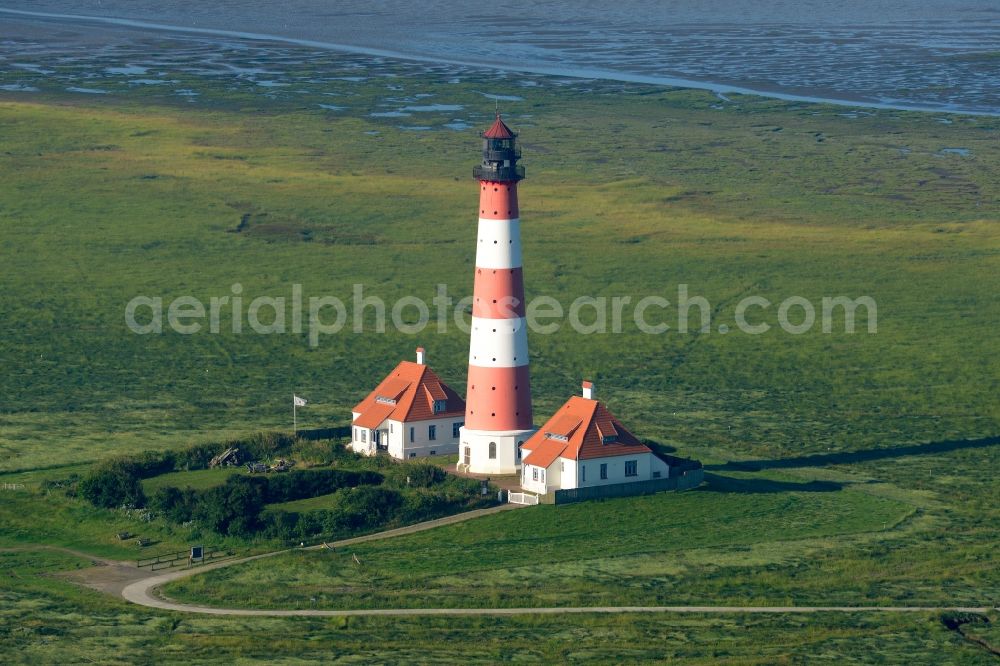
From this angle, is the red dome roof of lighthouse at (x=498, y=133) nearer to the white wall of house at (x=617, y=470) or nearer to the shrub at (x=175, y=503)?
the white wall of house at (x=617, y=470)

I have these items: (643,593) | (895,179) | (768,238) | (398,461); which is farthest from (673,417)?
(895,179)

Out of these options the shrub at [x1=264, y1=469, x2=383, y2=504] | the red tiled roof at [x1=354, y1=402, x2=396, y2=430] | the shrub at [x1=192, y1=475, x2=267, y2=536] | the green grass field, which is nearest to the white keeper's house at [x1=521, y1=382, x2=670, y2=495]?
the green grass field

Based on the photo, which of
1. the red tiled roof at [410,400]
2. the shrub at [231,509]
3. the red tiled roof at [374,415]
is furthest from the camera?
the red tiled roof at [374,415]

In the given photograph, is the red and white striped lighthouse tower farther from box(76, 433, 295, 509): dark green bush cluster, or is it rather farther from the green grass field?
box(76, 433, 295, 509): dark green bush cluster

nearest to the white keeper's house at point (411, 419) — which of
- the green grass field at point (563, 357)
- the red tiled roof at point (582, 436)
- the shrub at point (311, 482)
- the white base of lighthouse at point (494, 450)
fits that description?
the white base of lighthouse at point (494, 450)

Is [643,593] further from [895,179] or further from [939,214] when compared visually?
[895,179]

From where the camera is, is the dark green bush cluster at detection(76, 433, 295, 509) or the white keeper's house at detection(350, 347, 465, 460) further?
the white keeper's house at detection(350, 347, 465, 460)

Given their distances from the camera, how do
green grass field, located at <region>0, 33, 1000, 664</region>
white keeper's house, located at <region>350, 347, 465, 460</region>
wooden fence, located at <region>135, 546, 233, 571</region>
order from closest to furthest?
green grass field, located at <region>0, 33, 1000, 664</region> → wooden fence, located at <region>135, 546, 233, 571</region> → white keeper's house, located at <region>350, 347, 465, 460</region>
